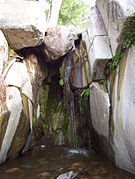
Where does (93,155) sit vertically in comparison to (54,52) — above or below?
below

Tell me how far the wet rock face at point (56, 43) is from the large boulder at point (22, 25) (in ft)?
1.44

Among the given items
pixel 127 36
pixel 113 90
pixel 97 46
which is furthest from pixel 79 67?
pixel 127 36

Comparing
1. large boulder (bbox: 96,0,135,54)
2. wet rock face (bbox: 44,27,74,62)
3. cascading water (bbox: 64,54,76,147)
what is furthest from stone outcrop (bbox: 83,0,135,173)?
cascading water (bbox: 64,54,76,147)

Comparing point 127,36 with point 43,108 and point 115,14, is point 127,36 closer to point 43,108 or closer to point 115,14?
point 115,14

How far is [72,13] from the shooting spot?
460 inches

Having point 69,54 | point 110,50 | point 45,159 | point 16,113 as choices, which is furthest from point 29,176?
point 69,54

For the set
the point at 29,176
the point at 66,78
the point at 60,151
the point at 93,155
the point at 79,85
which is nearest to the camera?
the point at 29,176

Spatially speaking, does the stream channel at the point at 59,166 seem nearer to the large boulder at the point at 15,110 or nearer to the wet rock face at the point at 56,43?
the large boulder at the point at 15,110

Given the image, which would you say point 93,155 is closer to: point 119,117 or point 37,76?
point 119,117

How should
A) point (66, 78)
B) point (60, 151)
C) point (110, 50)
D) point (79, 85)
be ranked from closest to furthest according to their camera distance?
point (110, 50)
point (60, 151)
point (79, 85)
point (66, 78)

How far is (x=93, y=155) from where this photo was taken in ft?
17.9

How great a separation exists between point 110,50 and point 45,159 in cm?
303

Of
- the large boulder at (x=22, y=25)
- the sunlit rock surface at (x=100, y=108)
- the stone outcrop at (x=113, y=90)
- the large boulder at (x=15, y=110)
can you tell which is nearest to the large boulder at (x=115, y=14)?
the stone outcrop at (x=113, y=90)

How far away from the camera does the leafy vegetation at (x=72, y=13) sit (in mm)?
11516
